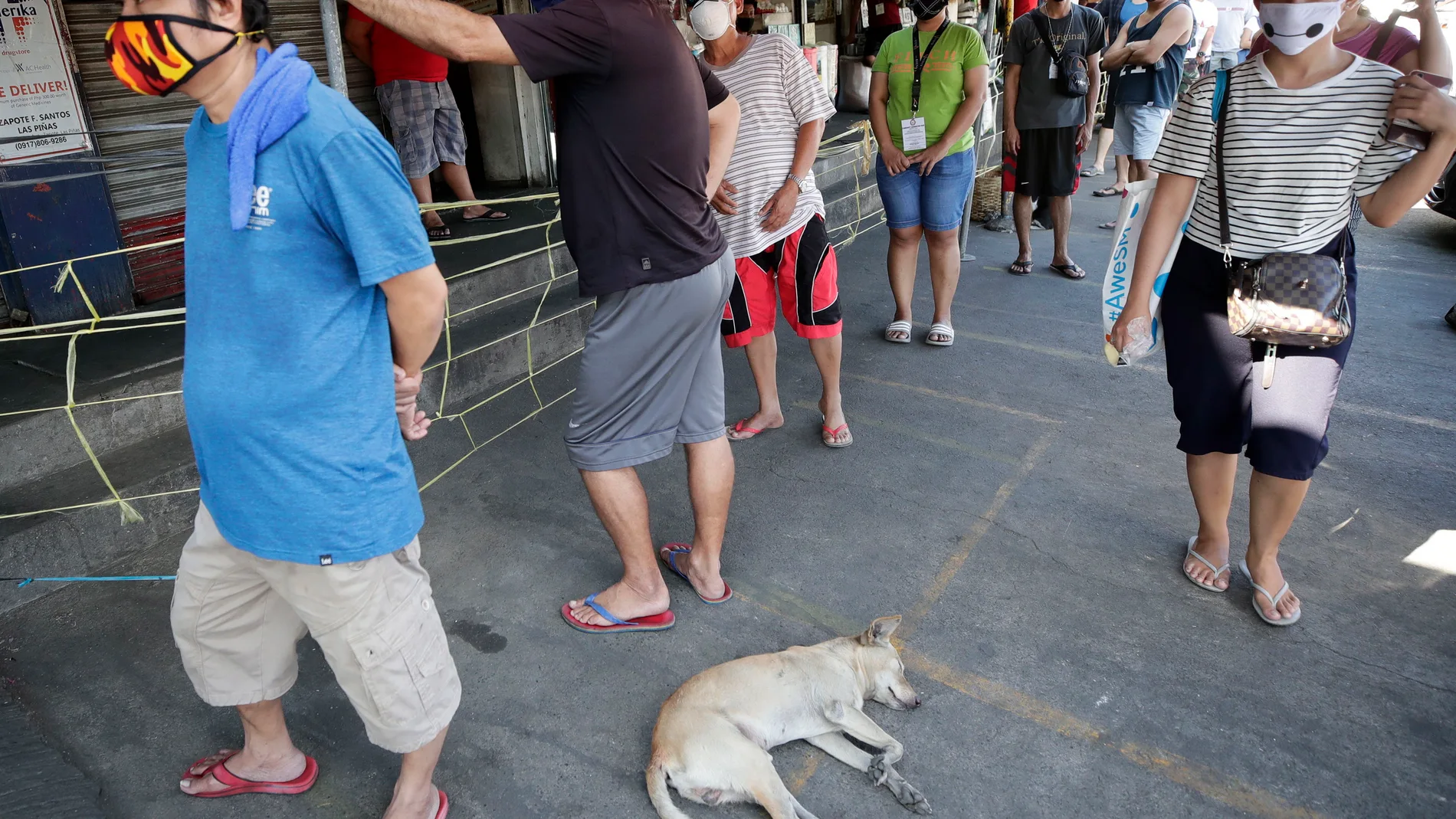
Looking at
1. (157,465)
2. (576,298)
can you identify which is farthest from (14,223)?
(576,298)

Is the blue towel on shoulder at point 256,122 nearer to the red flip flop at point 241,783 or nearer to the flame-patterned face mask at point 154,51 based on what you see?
the flame-patterned face mask at point 154,51

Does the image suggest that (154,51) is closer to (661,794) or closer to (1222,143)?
(661,794)

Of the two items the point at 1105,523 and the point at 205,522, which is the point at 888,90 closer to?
the point at 1105,523

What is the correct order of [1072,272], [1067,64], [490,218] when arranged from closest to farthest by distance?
1. [1067,64]
2. [490,218]
3. [1072,272]

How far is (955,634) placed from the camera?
2.86 meters

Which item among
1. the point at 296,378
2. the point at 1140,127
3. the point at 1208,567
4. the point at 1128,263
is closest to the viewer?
the point at 296,378

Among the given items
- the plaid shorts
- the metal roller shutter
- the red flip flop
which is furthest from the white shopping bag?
the plaid shorts

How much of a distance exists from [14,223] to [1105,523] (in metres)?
4.82

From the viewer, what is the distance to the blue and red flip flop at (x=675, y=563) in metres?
3.04

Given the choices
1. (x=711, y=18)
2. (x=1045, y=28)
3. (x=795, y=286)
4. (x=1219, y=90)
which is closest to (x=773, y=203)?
(x=795, y=286)

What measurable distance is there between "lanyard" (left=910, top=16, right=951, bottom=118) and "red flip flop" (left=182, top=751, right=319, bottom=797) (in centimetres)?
413

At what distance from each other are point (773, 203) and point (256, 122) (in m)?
2.48

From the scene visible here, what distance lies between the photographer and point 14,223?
13.3 ft

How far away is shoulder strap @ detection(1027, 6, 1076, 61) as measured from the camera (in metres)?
5.83
